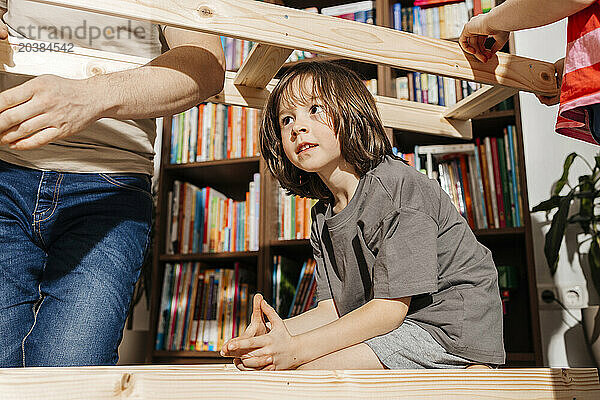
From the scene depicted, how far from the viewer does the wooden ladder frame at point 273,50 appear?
2.72ft

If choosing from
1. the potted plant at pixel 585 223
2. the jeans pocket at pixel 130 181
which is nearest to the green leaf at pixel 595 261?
the potted plant at pixel 585 223

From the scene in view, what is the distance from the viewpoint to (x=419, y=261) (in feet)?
3.28

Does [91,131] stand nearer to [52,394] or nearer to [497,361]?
[52,394]

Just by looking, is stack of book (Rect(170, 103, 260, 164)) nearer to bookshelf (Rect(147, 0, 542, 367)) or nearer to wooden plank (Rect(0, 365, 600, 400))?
bookshelf (Rect(147, 0, 542, 367))

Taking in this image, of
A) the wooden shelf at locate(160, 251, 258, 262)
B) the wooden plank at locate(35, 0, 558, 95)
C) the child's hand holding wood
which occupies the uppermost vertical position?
the wooden plank at locate(35, 0, 558, 95)

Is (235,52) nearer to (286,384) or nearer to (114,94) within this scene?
(114,94)

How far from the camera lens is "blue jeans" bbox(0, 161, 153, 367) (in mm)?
967

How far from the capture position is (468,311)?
1.07 m

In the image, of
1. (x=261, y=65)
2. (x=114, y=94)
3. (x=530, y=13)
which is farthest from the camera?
(x=261, y=65)

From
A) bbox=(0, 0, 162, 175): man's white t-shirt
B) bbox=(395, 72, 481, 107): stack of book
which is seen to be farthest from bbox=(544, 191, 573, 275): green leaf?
bbox=(0, 0, 162, 175): man's white t-shirt

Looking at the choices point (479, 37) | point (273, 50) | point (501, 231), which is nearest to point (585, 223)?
point (501, 231)

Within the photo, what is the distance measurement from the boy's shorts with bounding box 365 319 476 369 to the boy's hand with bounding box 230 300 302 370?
0.53 feet

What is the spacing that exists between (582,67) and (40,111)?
71 cm

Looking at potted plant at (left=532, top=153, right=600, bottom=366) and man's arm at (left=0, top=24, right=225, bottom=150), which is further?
potted plant at (left=532, top=153, right=600, bottom=366)
